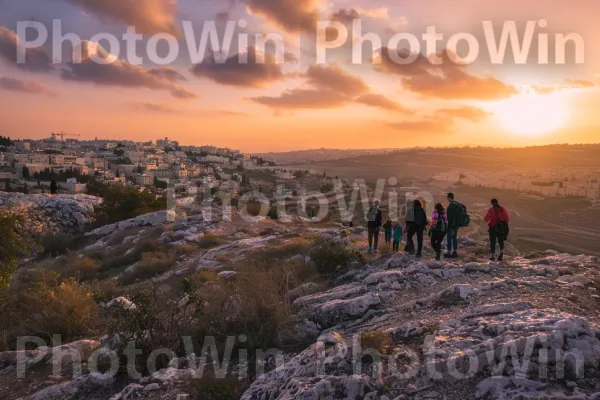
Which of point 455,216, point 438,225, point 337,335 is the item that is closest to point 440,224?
point 438,225

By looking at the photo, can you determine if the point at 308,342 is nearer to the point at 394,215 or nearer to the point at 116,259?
the point at 116,259

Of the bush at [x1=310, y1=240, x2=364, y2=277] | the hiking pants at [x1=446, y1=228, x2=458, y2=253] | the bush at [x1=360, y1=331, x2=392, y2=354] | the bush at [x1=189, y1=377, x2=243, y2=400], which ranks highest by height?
the hiking pants at [x1=446, y1=228, x2=458, y2=253]

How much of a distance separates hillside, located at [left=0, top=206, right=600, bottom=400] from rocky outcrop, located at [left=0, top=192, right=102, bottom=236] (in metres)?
14.6

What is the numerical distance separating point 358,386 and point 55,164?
3230 inches

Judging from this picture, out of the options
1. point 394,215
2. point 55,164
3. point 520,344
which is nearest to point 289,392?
point 520,344

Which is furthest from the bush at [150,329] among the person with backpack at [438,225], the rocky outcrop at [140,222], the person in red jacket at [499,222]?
the rocky outcrop at [140,222]

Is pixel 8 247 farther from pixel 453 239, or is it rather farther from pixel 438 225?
pixel 453 239

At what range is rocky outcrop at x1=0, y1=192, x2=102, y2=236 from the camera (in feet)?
68.2

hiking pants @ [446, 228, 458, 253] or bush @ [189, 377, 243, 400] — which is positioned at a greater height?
hiking pants @ [446, 228, 458, 253]

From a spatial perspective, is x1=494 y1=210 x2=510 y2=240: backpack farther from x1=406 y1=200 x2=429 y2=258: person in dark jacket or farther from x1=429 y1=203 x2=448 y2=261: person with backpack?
x1=406 y1=200 x2=429 y2=258: person in dark jacket

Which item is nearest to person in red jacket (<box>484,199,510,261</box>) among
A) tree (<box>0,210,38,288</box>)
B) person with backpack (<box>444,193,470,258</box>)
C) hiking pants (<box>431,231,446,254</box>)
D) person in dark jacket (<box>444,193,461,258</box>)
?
person with backpack (<box>444,193,470,258</box>)

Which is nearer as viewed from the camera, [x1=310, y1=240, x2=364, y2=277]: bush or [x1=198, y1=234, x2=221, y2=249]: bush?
[x1=310, y1=240, x2=364, y2=277]: bush

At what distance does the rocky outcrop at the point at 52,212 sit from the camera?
2078 centimetres

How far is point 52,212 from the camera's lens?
22188mm
